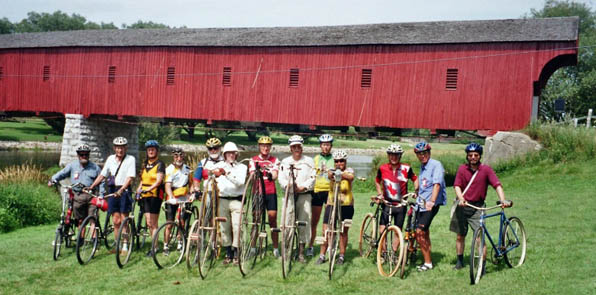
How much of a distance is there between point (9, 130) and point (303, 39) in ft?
112

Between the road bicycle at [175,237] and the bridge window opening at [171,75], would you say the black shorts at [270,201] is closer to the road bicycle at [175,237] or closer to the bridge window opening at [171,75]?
the road bicycle at [175,237]

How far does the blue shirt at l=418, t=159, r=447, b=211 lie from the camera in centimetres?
714

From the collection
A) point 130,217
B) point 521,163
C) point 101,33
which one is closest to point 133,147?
point 101,33

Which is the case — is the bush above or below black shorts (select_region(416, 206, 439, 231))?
below

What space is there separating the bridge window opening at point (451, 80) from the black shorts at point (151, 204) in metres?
16.8

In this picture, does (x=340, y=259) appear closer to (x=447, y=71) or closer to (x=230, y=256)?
(x=230, y=256)

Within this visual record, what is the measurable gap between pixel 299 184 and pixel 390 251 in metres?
1.51

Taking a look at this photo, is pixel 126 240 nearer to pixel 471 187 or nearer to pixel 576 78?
pixel 471 187

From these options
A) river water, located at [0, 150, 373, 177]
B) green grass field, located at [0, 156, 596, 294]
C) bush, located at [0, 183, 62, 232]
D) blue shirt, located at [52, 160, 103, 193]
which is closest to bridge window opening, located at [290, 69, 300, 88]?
river water, located at [0, 150, 373, 177]

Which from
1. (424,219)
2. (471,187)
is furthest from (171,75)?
(471,187)

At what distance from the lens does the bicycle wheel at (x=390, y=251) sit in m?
7.04

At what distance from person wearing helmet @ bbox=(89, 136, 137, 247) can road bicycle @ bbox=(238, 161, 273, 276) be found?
2.03m

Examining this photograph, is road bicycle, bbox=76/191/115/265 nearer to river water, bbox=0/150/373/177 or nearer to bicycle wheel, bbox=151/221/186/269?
bicycle wheel, bbox=151/221/186/269

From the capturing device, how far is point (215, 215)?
740 cm
